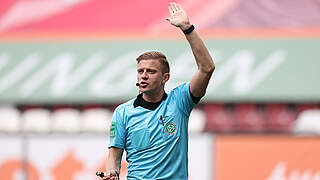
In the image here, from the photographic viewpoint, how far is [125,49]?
13680 millimetres

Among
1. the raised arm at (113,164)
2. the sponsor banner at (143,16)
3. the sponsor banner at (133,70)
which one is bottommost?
the raised arm at (113,164)

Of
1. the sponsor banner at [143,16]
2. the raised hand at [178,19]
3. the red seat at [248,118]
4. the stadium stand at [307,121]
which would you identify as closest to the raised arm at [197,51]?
the raised hand at [178,19]

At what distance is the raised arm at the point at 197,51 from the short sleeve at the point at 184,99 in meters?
0.09

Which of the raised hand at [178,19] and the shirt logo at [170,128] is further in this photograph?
the shirt logo at [170,128]

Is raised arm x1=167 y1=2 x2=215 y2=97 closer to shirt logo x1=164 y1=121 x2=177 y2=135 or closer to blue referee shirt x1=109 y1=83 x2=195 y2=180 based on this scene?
blue referee shirt x1=109 y1=83 x2=195 y2=180

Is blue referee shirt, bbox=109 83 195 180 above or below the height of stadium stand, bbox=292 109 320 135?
below

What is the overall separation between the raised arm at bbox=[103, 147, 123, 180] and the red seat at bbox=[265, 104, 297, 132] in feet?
25.4

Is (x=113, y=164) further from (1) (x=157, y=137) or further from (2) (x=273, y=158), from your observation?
(2) (x=273, y=158)

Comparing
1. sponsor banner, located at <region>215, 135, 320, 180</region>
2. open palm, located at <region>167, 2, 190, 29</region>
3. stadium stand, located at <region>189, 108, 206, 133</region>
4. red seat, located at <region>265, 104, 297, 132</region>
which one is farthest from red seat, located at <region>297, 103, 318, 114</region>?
open palm, located at <region>167, 2, 190, 29</region>

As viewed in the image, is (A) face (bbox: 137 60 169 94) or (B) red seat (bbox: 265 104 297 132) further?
(B) red seat (bbox: 265 104 297 132)

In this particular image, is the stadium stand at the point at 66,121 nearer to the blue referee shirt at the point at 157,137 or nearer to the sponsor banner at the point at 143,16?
the sponsor banner at the point at 143,16

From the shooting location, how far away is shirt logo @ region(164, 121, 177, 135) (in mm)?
4648

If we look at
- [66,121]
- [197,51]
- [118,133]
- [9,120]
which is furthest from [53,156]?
[197,51]

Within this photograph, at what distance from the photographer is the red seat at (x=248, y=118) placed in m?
12.4
